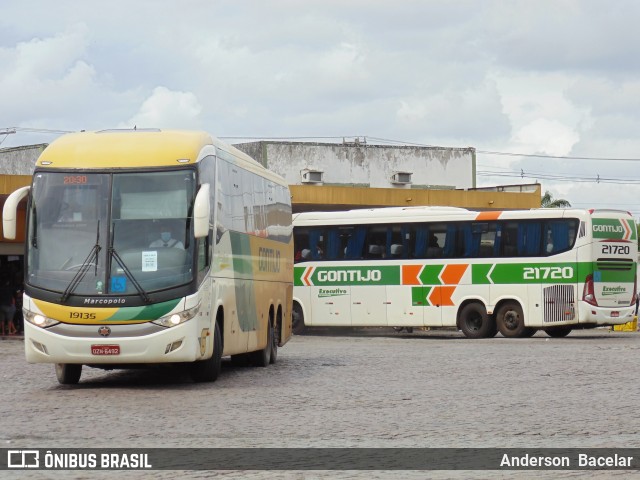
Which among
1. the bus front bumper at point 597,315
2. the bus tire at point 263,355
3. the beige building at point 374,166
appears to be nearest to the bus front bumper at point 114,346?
the bus tire at point 263,355

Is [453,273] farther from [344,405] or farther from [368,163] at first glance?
[368,163]

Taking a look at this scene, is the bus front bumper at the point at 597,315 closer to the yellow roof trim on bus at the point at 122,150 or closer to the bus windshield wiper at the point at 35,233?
the yellow roof trim on bus at the point at 122,150

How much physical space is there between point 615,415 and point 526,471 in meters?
4.54

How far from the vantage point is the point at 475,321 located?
3544cm

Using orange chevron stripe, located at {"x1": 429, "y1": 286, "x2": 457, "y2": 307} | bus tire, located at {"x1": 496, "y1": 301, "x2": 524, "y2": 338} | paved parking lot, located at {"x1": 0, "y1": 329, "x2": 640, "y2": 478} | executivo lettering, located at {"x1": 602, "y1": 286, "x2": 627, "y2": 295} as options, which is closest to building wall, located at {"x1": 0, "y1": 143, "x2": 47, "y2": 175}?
orange chevron stripe, located at {"x1": 429, "y1": 286, "x2": 457, "y2": 307}

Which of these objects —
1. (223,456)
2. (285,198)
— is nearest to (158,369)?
(285,198)

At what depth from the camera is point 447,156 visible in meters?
76.4

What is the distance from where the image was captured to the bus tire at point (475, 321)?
35000mm

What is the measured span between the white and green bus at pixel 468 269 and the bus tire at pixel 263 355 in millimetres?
12978

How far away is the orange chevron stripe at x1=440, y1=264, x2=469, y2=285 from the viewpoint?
35406 millimetres

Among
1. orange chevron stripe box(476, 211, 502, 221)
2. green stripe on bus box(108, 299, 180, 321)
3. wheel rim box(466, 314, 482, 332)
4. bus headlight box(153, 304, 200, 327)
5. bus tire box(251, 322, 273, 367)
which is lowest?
wheel rim box(466, 314, 482, 332)

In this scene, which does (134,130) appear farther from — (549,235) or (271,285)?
(549,235)

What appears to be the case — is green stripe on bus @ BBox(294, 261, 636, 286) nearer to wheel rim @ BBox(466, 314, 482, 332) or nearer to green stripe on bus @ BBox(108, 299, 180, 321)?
wheel rim @ BBox(466, 314, 482, 332)

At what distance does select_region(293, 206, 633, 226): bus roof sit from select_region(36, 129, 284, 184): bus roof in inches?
691
